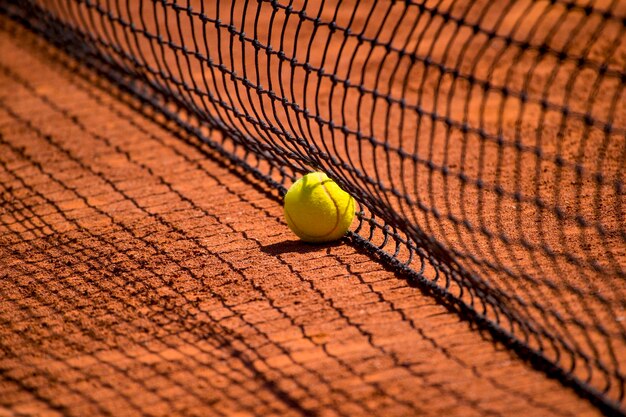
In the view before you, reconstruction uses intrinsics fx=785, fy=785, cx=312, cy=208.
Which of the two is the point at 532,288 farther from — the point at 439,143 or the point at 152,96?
the point at 152,96

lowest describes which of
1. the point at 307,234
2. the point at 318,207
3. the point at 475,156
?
the point at 307,234

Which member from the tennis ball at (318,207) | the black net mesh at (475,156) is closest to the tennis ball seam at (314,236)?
the tennis ball at (318,207)

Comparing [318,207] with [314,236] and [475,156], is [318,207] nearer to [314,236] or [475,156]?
[314,236]

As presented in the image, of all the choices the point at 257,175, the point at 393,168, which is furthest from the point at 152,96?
the point at 393,168

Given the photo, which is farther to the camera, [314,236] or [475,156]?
[475,156]

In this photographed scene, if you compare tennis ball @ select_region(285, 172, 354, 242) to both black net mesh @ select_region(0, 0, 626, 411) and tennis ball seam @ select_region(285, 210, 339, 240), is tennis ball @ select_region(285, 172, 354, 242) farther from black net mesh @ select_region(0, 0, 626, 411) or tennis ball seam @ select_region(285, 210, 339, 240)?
black net mesh @ select_region(0, 0, 626, 411)

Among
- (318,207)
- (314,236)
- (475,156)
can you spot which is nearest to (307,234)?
(314,236)
